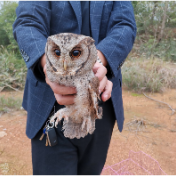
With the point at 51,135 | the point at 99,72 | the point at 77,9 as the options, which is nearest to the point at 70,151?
the point at 51,135

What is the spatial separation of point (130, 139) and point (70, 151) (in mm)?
1820

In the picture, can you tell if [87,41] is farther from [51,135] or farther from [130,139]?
[130,139]

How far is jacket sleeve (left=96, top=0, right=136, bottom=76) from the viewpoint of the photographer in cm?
88

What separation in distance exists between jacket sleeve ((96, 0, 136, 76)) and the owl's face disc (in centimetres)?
18

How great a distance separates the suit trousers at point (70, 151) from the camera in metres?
1.00

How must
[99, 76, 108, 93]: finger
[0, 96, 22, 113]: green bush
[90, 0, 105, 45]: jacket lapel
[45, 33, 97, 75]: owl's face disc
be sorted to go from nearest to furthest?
[45, 33, 97, 75]: owl's face disc < [99, 76, 108, 93]: finger < [90, 0, 105, 45]: jacket lapel < [0, 96, 22, 113]: green bush

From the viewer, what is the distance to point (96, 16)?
988 millimetres

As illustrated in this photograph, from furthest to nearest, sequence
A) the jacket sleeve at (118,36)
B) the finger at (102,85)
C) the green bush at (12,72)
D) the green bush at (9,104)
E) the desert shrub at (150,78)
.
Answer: the desert shrub at (150,78) < the green bush at (12,72) < the green bush at (9,104) < the jacket sleeve at (118,36) < the finger at (102,85)

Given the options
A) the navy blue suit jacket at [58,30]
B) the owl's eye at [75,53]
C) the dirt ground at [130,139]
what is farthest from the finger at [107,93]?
the dirt ground at [130,139]

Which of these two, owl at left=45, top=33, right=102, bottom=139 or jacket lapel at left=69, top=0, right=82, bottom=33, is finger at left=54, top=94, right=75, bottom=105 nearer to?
owl at left=45, top=33, right=102, bottom=139

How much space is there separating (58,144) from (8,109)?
2.54m

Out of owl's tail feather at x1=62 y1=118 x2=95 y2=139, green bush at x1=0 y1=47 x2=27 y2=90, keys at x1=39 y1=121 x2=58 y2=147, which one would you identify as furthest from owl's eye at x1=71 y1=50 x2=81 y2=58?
green bush at x1=0 y1=47 x2=27 y2=90

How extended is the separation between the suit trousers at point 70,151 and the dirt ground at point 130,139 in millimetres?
1150

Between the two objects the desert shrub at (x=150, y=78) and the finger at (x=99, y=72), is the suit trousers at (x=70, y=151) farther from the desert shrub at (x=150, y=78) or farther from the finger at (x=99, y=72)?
the desert shrub at (x=150, y=78)
